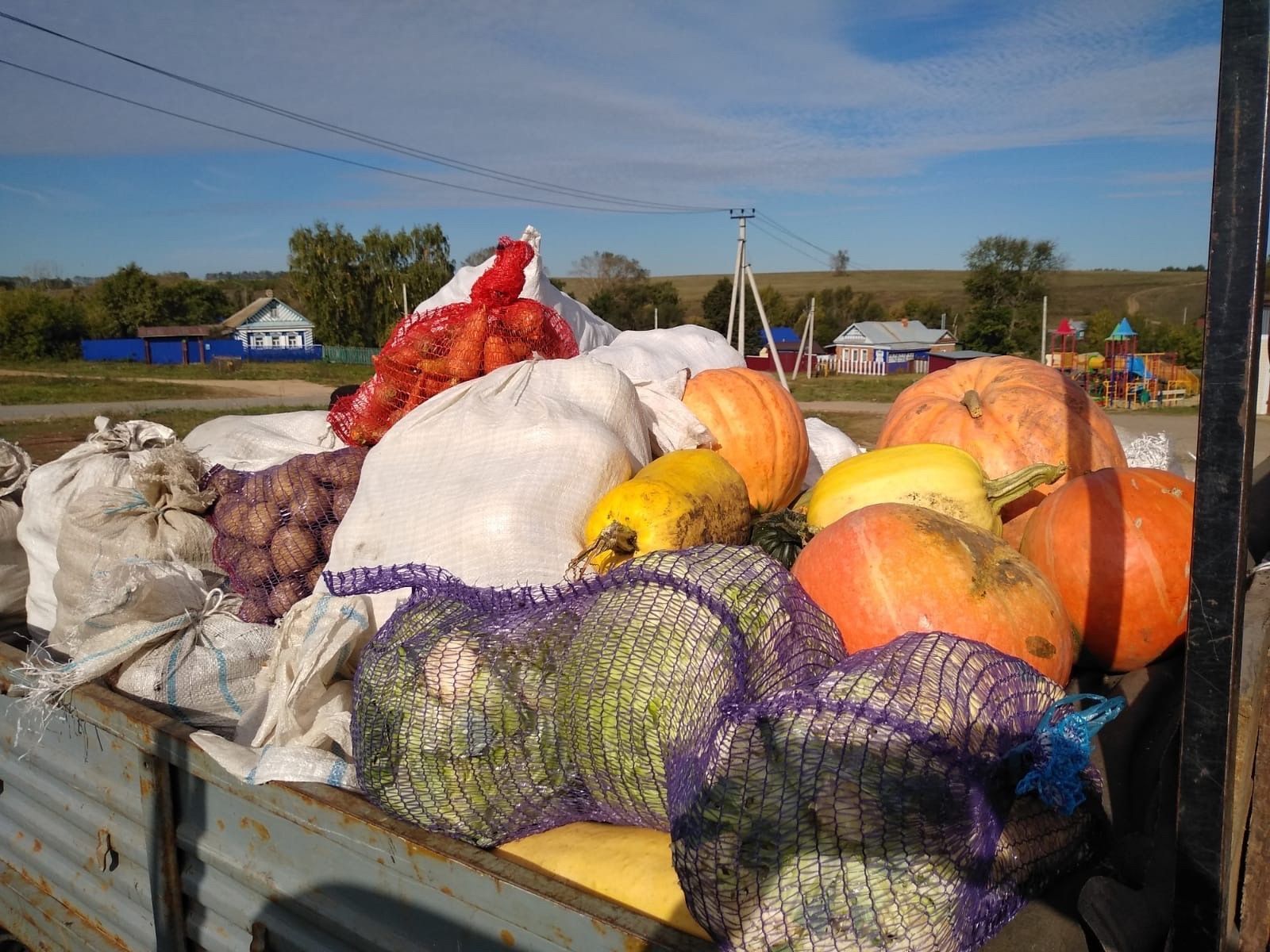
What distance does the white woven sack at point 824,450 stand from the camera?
349cm

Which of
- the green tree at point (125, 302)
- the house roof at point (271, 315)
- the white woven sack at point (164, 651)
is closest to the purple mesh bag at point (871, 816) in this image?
the white woven sack at point (164, 651)

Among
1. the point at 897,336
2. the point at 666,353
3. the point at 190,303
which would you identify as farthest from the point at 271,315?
the point at 666,353

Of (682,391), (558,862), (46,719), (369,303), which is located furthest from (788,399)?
(369,303)

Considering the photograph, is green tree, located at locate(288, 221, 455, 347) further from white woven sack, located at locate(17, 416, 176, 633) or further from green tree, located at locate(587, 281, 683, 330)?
white woven sack, located at locate(17, 416, 176, 633)

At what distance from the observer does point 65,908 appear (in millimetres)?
2430

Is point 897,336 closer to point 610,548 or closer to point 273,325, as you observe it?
point 273,325

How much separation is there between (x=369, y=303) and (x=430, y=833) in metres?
52.3

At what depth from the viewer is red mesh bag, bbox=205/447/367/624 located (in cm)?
269

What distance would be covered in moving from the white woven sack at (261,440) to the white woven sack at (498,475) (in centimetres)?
80

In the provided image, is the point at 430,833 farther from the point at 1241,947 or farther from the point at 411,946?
the point at 1241,947

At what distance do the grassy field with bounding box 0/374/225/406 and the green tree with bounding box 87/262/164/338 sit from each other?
2893 cm

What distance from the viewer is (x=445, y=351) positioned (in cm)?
317

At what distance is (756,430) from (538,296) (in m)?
1.33

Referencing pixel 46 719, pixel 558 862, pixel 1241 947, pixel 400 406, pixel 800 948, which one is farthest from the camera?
pixel 400 406
